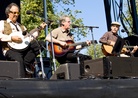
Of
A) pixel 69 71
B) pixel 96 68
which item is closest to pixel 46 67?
pixel 69 71

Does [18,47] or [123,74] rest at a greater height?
[18,47]

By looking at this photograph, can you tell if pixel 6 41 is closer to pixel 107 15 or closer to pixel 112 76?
pixel 112 76

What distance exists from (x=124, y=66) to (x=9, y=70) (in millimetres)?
1217

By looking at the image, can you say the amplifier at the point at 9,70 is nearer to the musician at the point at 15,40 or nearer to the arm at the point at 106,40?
the musician at the point at 15,40

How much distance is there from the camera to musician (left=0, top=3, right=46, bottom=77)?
15.6 feet

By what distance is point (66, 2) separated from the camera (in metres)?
22.4

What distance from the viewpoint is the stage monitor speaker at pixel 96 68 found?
13.6ft

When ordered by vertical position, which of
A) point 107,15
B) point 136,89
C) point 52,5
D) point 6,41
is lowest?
point 136,89

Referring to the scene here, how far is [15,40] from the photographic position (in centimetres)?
474

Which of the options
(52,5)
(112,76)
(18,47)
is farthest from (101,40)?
(52,5)

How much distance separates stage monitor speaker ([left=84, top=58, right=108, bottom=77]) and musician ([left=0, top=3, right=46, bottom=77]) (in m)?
0.75

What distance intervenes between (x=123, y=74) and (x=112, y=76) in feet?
0.52

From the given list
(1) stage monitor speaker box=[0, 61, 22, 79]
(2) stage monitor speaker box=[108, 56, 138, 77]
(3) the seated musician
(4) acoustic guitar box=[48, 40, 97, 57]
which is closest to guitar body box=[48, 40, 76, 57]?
(4) acoustic guitar box=[48, 40, 97, 57]

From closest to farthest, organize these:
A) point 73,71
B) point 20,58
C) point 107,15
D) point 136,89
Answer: point 136,89
point 73,71
point 20,58
point 107,15
